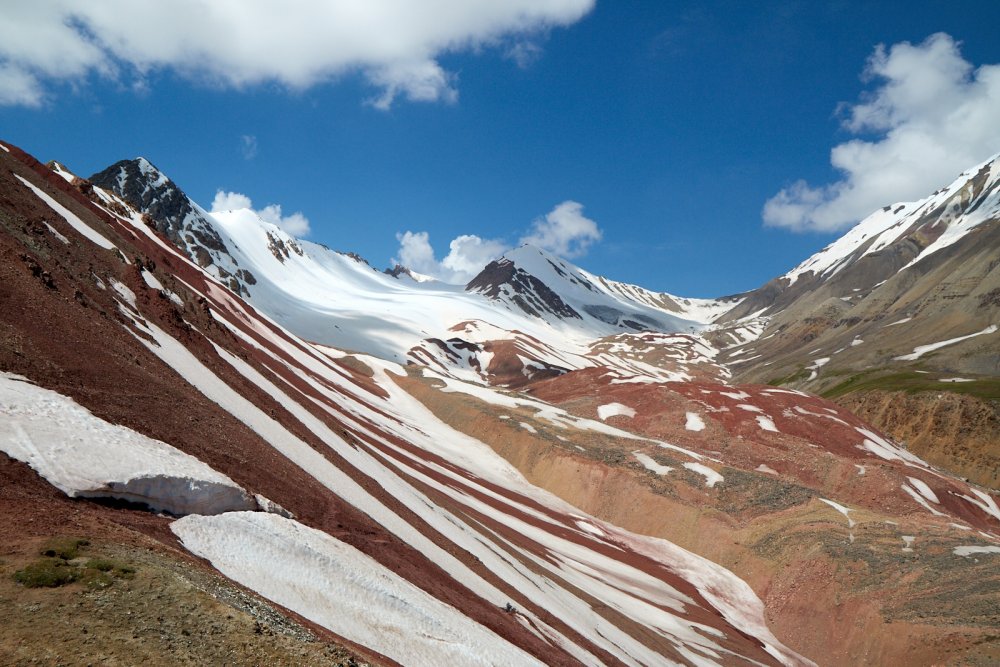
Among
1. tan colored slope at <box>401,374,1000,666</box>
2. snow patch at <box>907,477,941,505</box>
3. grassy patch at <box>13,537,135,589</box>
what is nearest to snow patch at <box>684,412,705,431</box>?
tan colored slope at <box>401,374,1000,666</box>

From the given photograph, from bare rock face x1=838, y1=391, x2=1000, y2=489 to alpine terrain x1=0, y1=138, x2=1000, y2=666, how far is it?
31.5m

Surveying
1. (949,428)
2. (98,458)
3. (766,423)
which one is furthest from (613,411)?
(98,458)

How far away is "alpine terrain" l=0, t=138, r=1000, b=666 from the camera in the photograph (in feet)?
41.6

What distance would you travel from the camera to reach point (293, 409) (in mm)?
40031

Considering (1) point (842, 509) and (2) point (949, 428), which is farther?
(2) point (949, 428)

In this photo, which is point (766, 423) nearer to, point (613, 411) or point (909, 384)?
point (613, 411)

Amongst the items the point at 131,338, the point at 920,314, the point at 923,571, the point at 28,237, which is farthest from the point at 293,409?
the point at 920,314

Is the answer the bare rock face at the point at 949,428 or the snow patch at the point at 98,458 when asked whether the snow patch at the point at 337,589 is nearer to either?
the snow patch at the point at 98,458

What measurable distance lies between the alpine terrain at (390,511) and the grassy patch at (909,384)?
4296 cm

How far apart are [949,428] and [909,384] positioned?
71.3 feet

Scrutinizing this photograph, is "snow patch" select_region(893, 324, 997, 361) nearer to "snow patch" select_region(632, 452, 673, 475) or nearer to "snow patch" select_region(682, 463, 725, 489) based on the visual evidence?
"snow patch" select_region(682, 463, 725, 489)

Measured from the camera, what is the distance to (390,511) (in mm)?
30391

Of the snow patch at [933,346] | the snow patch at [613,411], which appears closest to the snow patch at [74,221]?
the snow patch at [613,411]

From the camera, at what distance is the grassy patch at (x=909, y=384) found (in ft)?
366
